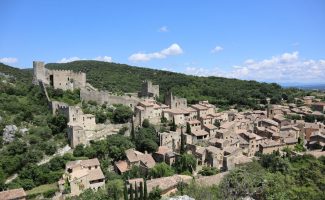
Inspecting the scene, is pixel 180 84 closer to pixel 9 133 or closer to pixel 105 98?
pixel 105 98

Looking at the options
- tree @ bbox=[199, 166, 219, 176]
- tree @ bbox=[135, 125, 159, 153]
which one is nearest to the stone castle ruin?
tree @ bbox=[135, 125, 159, 153]

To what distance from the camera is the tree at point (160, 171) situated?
31719 mm

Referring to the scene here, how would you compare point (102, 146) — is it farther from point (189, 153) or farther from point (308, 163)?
point (308, 163)

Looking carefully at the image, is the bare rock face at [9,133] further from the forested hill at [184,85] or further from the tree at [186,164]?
the forested hill at [184,85]

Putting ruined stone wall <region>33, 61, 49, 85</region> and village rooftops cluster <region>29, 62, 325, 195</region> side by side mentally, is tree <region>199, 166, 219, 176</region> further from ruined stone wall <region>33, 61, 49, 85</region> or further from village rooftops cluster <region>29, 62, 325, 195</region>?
ruined stone wall <region>33, 61, 49, 85</region>

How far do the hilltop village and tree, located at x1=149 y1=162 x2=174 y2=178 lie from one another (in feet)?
2.69

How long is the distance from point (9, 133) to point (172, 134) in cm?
1769

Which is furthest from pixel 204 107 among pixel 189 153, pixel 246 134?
pixel 189 153

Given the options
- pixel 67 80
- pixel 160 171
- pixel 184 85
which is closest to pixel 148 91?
pixel 67 80

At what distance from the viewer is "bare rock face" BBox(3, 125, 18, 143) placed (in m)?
36.0

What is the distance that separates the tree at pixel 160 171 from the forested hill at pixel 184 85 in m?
29.3

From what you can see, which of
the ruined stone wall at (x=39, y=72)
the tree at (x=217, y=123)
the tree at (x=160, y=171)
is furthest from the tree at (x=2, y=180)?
the tree at (x=217, y=123)

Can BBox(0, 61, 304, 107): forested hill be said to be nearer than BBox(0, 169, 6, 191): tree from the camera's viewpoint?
No

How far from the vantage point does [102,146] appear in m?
35.3
